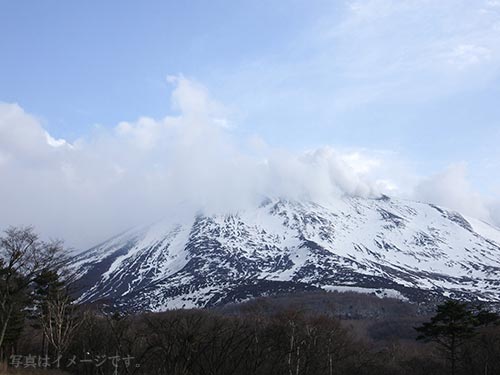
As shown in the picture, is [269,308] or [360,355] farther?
[269,308]

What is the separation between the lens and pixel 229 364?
36344 millimetres

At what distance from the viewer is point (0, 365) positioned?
2862 cm

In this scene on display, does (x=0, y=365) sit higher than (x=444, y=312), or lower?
lower

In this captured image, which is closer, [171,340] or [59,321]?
[171,340]

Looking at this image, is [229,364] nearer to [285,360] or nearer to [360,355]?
[285,360]

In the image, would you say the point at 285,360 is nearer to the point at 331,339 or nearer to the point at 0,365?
the point at 331,339

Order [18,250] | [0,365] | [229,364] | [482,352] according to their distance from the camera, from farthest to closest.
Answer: [482,352] → [229,364] → [18,250] → [0,365]

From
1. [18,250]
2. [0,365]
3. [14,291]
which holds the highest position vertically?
[18,250]

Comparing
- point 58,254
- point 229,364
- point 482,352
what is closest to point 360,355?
point 482,352

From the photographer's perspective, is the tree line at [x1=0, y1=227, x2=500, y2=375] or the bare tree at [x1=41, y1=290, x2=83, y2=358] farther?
the bare tree at [x1=41, y1=290, x2=83, y2=358]

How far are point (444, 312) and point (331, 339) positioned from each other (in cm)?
1476

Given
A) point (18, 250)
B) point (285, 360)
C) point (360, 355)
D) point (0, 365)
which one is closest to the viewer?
point (0, 365)

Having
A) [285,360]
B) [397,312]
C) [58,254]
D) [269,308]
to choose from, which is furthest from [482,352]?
[397,312]

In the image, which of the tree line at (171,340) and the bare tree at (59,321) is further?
the bare tree at (59,321)
